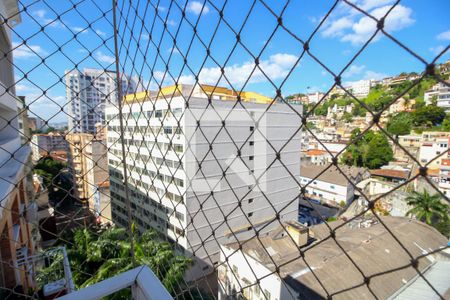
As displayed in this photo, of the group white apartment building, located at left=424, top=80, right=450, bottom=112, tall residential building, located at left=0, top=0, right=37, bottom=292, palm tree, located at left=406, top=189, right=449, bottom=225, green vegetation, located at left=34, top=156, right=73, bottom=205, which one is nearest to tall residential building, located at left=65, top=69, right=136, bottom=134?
tall residential building, located at left=0, top=0, right=37, bottom=292

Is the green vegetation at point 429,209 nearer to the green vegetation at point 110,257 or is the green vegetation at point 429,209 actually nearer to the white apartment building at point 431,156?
the white apartment building at point 431,156

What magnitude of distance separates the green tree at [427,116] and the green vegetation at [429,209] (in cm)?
727

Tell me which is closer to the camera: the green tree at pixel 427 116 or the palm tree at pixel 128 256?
the green tree at pixel 427 116

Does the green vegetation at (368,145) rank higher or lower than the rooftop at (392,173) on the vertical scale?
higher

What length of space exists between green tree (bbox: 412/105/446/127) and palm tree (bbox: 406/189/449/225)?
7.27m

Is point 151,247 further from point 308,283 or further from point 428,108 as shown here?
point 428,108

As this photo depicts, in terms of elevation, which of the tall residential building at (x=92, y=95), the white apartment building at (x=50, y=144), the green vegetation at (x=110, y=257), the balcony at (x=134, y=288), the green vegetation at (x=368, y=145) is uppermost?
the tall residential building at (x=92, y=95)

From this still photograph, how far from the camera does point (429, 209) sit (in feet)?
25.1

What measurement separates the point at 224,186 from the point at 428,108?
201 inches

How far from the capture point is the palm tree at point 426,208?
759 centimetres

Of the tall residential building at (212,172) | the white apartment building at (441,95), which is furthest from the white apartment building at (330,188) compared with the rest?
the white apartment building at (441,95)

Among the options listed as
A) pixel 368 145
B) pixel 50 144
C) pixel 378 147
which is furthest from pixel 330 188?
pixel 50 144

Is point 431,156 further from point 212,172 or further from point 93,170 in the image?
point 93,170

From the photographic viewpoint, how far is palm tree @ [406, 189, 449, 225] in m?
7.59
